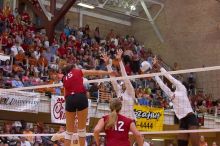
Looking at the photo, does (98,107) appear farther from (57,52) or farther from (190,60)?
(190,60)

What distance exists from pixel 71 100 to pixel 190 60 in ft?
70.2

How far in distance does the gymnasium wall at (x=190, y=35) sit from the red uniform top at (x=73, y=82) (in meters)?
19.2

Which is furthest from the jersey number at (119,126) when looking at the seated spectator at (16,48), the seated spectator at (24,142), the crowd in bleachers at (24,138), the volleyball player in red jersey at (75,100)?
the seated spectator at (16,48)

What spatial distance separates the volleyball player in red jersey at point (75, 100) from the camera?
7.03 metres

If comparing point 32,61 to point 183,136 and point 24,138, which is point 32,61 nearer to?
point 24,138

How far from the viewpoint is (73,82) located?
710 cm

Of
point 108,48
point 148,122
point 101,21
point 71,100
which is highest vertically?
point 101,21

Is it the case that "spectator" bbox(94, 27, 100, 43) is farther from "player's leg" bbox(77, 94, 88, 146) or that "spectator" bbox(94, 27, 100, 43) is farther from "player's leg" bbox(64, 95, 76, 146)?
"player's leg" bbox(77, 94, 88, 146)

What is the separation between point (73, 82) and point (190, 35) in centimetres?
2150

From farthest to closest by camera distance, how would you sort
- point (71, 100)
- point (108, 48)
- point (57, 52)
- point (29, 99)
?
1. point (108, 48)
2. point (57, 52)
3. point (29, 99)
4. point (71, 100)

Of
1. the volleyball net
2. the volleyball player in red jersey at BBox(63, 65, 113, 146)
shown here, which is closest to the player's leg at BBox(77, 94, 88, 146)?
the volleyball player in red jersey at BBox(63, 65, 113, 146)

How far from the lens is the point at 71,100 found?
7020mm

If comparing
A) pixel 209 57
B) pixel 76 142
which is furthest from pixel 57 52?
pixel 76 142

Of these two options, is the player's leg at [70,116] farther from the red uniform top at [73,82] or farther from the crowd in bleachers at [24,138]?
the crowd in bleachers at [24,138]
